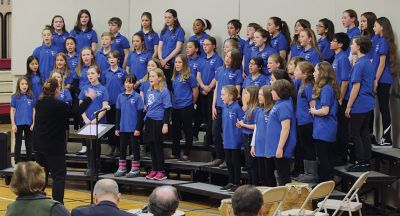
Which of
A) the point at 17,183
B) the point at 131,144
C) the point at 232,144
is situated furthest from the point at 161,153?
the point at 17,183

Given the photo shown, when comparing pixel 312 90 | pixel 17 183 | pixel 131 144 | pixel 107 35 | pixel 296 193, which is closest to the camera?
pixel 17 183

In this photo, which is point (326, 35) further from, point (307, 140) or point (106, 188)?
point (106, 188)

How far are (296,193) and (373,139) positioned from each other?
2.42 metres

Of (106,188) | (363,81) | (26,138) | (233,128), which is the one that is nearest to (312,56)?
(363,81)

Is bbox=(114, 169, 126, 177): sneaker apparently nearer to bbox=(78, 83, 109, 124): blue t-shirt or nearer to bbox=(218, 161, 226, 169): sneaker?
bbox=(78, 83, 109, 124): blue t-shirt

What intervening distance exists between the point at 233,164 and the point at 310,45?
178 cm

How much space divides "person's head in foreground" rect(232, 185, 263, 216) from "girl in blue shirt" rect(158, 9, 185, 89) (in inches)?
289

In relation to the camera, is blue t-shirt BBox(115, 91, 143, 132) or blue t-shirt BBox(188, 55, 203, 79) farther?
blue t-shirt BBox(188, 55, 203, 79)

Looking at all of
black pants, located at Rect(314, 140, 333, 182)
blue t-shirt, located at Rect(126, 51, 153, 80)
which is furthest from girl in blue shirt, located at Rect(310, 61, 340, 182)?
blue t-shirt, located at Rect(126, 51, 153, 80)

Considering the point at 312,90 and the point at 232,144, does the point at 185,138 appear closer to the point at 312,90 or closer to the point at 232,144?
the point at 232,144

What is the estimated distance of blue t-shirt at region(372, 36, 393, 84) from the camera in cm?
1009

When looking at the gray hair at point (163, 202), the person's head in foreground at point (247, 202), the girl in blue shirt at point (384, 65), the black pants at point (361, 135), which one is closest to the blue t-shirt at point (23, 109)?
the black pants at point (361, 135)

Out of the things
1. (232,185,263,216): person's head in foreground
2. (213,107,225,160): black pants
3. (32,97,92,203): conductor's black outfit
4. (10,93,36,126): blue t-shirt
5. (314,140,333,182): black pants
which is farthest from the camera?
(10,93,36,126): blue t-shirt

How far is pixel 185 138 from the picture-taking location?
1168 centimetres
